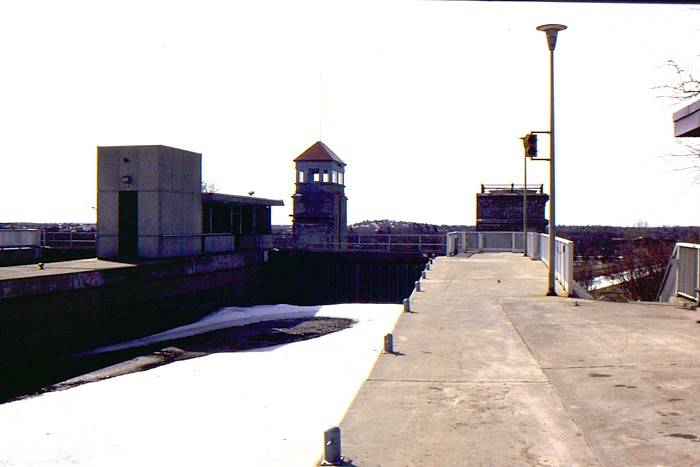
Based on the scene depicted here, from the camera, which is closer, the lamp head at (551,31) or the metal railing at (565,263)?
the lamp head at (551,31)

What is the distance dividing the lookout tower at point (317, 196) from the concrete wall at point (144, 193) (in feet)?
83.8

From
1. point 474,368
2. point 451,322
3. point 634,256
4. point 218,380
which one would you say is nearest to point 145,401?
point 218,380

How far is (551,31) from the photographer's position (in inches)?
600

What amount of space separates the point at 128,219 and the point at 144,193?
4.89 feet

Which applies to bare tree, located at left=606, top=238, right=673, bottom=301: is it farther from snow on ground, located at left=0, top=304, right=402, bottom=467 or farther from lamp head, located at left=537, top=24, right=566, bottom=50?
snow on ground, located at left=0, top=304, right=402, bottom=467

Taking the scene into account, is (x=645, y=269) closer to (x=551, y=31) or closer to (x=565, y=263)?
(x=565, y=263)

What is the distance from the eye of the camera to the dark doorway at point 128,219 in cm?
2922

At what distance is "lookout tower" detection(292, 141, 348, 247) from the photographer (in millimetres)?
55500

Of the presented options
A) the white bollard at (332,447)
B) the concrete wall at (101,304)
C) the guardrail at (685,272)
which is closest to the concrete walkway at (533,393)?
the white bollard at (332,447)

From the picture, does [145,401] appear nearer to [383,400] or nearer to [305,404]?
[305,404]

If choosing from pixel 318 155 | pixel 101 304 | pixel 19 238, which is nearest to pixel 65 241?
pixel 19 238

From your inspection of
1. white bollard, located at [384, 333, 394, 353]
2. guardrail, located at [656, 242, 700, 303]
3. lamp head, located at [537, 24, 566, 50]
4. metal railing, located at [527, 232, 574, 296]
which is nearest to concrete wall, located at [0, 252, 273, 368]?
white bollard, located at [384, 333, 394, 353]

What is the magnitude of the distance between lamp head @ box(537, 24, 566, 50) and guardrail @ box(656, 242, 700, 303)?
5.42 meters

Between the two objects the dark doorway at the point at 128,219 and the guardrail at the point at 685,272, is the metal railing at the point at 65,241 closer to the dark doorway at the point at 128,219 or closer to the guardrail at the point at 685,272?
the dark doorway at the point at 128,219
